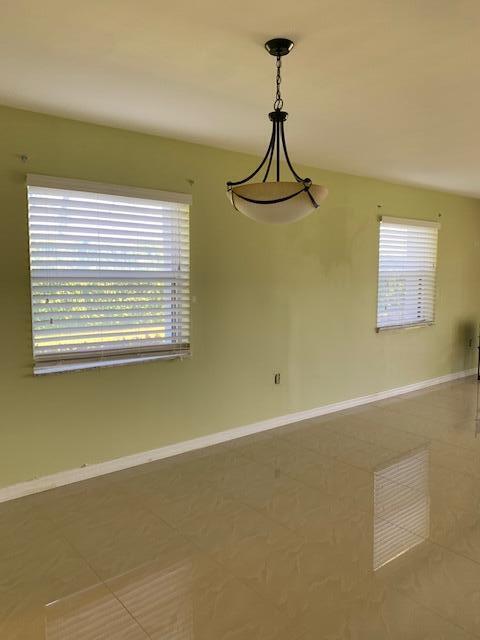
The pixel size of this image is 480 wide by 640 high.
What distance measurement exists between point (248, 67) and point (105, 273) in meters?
1.69

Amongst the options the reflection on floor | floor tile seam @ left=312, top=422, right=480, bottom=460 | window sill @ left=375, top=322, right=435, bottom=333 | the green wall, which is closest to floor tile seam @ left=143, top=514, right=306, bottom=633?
the reflection on floor

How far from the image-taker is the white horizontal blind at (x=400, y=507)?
2.54 meters

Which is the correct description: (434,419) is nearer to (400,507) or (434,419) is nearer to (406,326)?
(406,326)

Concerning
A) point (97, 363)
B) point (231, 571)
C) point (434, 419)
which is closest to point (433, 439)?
point (434, 419)

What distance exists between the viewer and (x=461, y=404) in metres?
5.30

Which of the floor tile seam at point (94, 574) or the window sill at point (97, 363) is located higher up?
the window sill at point (97, 363)

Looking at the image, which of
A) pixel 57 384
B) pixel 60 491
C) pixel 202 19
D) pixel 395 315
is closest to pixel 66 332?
pixel 57 384

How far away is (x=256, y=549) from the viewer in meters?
2.52

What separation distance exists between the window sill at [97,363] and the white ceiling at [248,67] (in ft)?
5.37

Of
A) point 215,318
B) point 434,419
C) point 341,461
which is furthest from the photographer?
point 434,419

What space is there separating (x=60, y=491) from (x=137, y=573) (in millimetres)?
1118

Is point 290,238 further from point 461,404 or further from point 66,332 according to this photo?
point 461,404

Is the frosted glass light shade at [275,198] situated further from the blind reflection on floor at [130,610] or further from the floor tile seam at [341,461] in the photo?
the floor tile seam at [341,461]

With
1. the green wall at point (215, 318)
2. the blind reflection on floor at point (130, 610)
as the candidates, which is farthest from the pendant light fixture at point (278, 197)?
the blind reflection on floor at point (130, 610)
